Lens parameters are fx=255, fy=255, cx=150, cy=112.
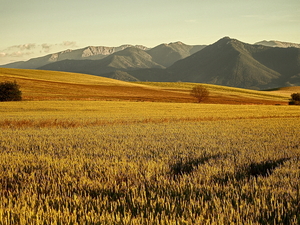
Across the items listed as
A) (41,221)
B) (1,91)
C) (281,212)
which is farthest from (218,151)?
(1,91)

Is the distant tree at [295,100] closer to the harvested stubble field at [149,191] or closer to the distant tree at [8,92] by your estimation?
the distant tree at [8,92]

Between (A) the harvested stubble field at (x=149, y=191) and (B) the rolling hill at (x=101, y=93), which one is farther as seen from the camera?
(B) the rolling hill at (x=101, y=93)

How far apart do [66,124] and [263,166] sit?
18.2 metres

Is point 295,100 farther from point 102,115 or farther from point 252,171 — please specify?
point 252,171

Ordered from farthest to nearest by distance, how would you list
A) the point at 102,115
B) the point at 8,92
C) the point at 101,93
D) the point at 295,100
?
1. the point at 101,93
2. the point at 295,100
3. the point at 8,92
4. the point at 102,115

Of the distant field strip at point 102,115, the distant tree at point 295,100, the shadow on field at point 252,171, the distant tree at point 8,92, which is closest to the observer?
the shadow on field at point 252,171

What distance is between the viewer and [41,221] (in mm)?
3475

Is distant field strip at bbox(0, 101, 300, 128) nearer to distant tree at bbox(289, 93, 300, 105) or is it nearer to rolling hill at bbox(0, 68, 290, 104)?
rolling hill at bbox(0, 68, 290, 104)

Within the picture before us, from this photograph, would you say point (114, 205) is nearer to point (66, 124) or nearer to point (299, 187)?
point (299, 187)

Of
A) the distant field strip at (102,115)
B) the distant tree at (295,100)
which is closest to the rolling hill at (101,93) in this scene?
the distant tree at (295,100)

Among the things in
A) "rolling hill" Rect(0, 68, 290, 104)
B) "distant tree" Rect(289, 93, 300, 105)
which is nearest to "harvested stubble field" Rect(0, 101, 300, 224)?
"rolling hill" Rect(0, 68, 290, 104)

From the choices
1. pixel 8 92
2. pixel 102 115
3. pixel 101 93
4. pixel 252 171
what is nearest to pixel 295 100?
pixel 101 93

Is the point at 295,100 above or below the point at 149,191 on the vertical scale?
below

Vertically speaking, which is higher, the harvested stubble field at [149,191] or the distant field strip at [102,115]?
A: the harvested stubble field at [149,191]
